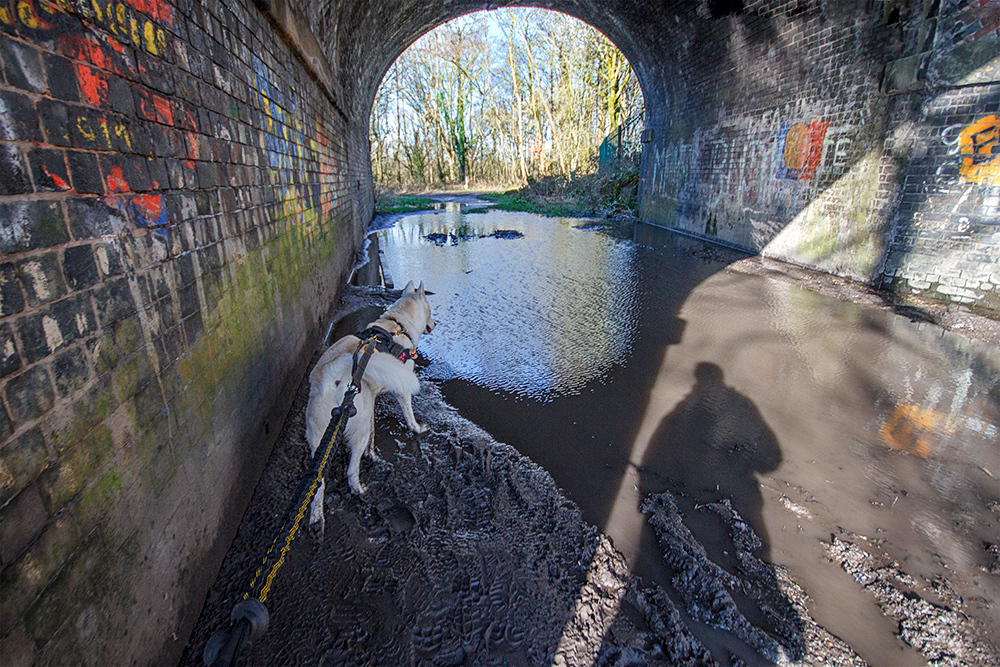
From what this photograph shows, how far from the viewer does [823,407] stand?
3.93 m

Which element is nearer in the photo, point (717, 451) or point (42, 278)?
point (42, 278)

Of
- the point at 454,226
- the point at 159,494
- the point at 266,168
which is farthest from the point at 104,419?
the point at 454,226

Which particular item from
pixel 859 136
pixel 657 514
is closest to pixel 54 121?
pixel 657 514

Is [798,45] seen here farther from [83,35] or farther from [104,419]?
[104,419]

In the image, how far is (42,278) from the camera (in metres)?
1.33

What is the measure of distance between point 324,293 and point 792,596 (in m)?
5.53

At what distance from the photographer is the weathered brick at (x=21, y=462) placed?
3.78ft

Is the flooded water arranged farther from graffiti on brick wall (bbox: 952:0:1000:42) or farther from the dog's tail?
Result: graffiti on brick wall (bbox: 952:0:1000:42)

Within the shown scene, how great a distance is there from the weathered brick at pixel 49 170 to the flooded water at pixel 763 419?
2794 mm

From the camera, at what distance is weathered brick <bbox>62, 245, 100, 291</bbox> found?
1423mm

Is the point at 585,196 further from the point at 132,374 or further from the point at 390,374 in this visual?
the point at 132,374

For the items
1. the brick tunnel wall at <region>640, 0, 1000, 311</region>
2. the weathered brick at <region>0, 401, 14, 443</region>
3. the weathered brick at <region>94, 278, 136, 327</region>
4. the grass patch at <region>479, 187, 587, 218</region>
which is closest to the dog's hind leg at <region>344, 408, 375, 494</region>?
the weathered brick at <region>94, 278, 136, 327</region>

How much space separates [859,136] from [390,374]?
29.3ft

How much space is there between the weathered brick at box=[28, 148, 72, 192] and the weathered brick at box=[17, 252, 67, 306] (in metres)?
0.21
